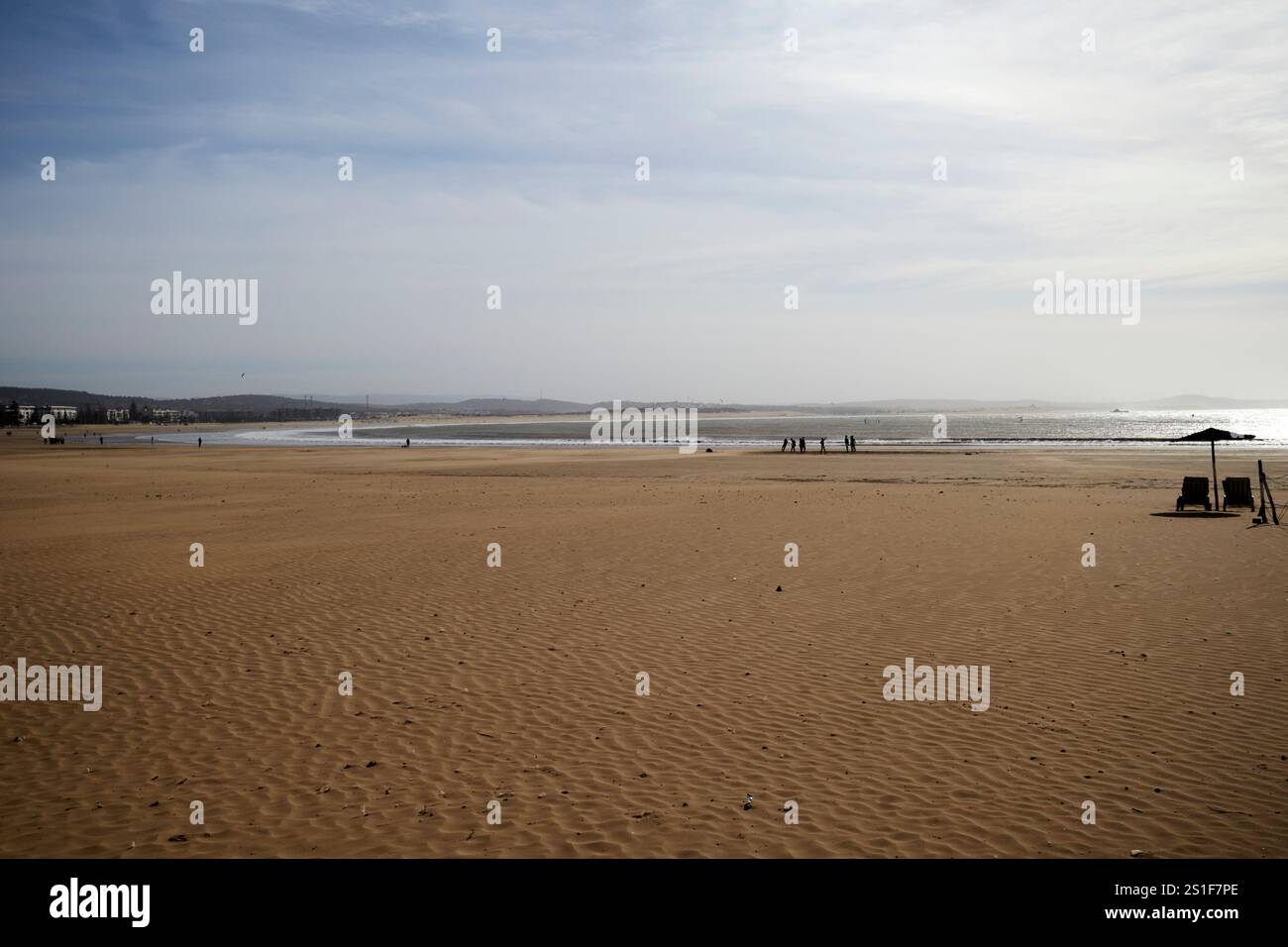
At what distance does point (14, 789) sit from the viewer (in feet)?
21.7

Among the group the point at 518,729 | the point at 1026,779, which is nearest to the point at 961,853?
the point at 1026,779

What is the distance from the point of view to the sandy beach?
5.99 m

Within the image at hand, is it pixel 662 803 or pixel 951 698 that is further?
pixel 951 698

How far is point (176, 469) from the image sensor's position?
4478 cm

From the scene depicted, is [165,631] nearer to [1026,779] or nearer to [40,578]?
[40,578]

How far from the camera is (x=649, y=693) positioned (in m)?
8.91

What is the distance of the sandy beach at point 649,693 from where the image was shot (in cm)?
599

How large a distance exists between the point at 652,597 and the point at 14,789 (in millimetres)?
8633

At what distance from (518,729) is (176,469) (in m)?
44.6
